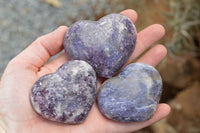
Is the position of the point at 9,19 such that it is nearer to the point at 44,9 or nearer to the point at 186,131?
the point at 44,9

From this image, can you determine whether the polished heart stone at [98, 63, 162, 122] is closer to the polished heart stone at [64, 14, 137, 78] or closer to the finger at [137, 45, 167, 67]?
the polished heart stone at [64, 14, 137, 78]

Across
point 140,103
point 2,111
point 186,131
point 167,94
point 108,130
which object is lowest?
point 186,131

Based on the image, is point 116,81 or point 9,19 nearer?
point 116,81

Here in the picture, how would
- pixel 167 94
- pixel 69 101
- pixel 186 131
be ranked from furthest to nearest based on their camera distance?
pixel 167 94
pixel 186 131
pixel 69 101

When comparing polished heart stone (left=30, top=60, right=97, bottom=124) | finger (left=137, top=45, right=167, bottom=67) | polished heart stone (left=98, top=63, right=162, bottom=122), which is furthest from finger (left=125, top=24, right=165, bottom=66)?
polished heart stone (left=30, top=60, right=97, bottom=124)

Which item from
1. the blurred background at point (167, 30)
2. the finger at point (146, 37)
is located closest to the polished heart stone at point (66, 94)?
the finger at point (146, 37)

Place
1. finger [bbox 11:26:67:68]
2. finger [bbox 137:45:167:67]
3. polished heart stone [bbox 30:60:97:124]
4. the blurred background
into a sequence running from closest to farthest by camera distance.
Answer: polished heart stone [bbox 30:60:97:124]
finger [bbox 11:26:67:68]
finger [bbox 137:45:167:67]
the blurred background

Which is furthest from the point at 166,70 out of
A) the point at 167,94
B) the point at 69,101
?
the point at 69,101
